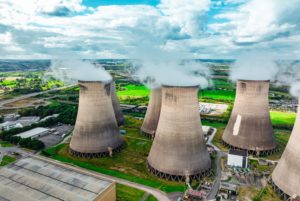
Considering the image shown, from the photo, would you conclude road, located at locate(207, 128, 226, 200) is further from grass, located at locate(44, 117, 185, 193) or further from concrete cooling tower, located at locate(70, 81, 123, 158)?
concrete cooling tower, located at locate(70, 81, 123, 158)

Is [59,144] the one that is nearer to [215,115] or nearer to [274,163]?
[274,163]

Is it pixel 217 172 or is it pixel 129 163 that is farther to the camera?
pixel 129 163

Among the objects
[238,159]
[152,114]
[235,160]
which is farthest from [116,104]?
[238,159]

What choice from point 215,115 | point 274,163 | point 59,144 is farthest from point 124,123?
point 274,163

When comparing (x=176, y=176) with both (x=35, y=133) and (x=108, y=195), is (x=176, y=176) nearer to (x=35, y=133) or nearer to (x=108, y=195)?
(x=108, y=195)

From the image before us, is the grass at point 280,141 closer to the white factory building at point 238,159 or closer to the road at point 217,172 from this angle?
the white factory building at point 238,159

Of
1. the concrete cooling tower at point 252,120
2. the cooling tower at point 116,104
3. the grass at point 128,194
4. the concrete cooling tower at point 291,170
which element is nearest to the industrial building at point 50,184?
the grass at point 128,194

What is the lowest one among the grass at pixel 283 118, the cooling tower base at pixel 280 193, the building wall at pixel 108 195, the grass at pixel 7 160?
the grass at pixel 283 118
